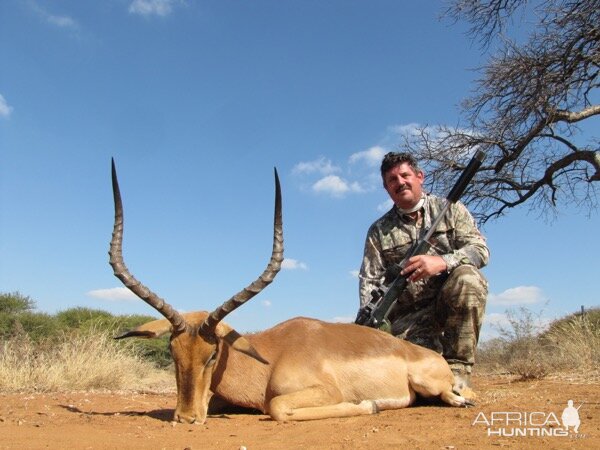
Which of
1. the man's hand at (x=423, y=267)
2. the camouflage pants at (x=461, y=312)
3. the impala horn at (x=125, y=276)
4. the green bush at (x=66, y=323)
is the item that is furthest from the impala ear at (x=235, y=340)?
the green bush at (x=66, y=323)

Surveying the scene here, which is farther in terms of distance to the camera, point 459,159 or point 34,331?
point 34,331

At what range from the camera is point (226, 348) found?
487cm

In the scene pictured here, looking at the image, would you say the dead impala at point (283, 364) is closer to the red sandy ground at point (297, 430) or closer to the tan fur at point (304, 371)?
the tan fur at point (304, 371)

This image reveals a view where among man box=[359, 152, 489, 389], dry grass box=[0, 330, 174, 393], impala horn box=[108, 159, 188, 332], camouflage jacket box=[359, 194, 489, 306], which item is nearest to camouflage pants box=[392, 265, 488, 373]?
man box=[359, 152, 489, 389]

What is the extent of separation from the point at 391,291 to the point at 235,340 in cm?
179

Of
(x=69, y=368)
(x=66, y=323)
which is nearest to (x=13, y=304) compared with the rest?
(x=66, y=323)

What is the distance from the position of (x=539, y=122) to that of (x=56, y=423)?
12124 mm

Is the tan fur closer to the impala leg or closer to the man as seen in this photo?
the impala leg

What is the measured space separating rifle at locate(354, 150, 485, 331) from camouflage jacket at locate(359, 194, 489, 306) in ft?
0.52

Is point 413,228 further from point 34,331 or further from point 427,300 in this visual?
point 34,331

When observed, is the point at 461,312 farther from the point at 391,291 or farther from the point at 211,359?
the point at 211,359

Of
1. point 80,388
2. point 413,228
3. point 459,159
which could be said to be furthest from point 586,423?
point 459,159

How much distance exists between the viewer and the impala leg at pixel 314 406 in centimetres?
419

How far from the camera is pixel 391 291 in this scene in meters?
5.80
